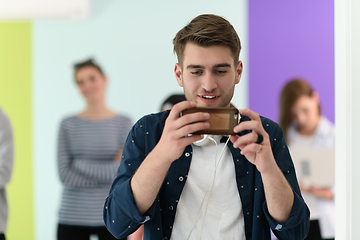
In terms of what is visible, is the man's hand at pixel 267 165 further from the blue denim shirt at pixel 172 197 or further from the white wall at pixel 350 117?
the white wall at pixel 350 117

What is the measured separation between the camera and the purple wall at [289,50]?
13.5ft

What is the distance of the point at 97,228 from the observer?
2.74m

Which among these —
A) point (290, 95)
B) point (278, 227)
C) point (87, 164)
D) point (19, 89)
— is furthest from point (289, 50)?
point (278, 227)

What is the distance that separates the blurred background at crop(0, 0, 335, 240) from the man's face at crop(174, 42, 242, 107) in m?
3.13

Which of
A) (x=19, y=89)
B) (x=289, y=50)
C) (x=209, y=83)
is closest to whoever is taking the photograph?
(x=209, y=83)

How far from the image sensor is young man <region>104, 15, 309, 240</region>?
3.21 feet

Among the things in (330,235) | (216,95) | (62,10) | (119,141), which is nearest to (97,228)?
(119,141)

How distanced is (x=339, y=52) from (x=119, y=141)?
2177 millimetres

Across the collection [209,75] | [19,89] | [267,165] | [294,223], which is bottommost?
[294,223]

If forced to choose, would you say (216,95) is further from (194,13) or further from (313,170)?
(194,13)

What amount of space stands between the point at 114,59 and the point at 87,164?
5.82ft

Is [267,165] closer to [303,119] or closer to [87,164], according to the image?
[87,164]

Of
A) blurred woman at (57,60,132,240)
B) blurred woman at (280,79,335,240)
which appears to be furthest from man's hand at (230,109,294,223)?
blurred woman at (280,79,335,240)

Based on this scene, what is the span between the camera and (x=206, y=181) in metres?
1.09
